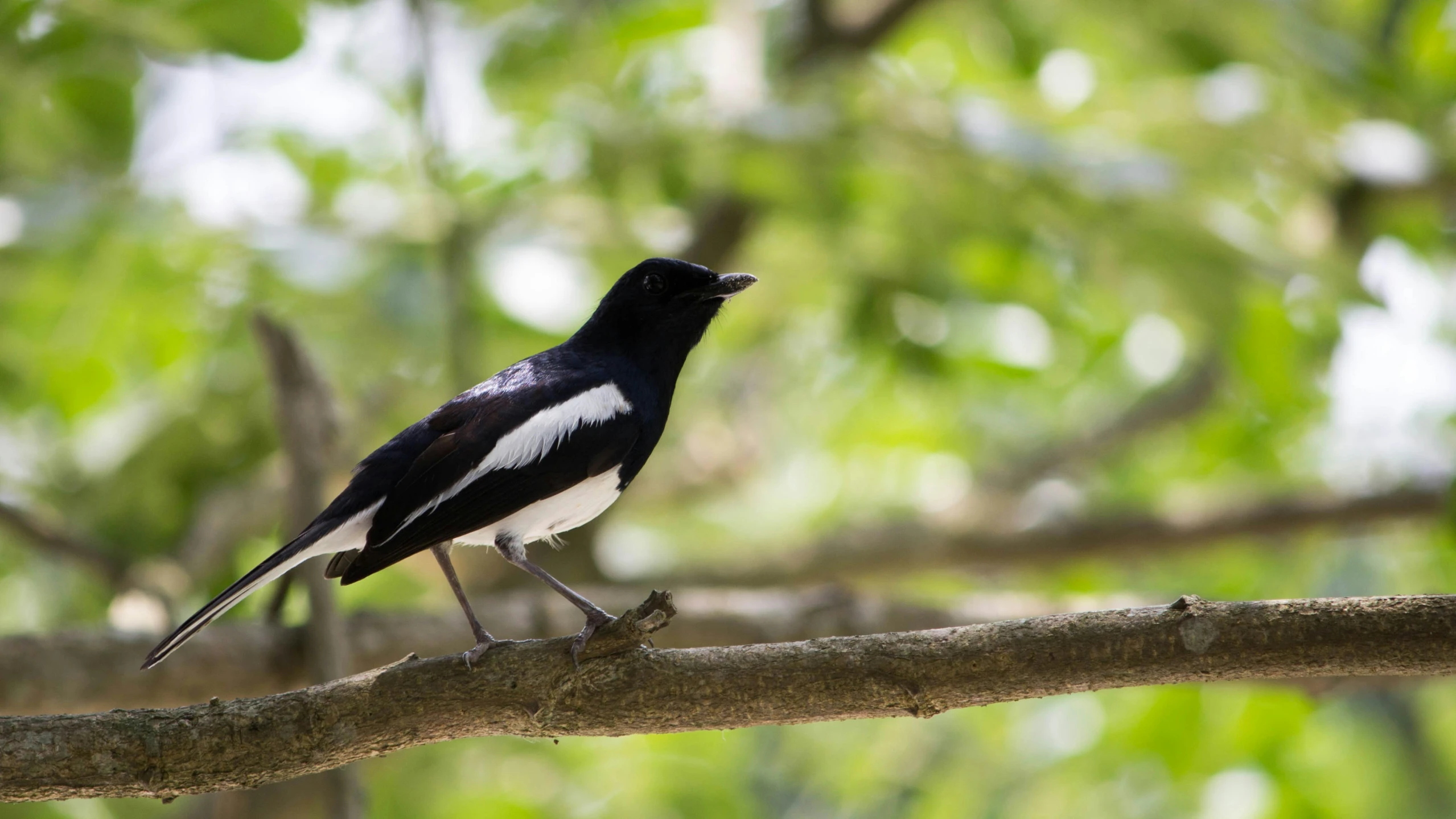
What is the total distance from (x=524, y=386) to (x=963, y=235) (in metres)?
2.32

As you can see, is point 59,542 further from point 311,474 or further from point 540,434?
point 540,434

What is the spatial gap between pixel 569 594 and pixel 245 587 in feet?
2.63

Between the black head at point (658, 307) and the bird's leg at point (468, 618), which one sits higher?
the black head at point (658, 307)

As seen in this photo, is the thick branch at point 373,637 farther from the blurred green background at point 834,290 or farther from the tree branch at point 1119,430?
the tree branch at point 1119,430

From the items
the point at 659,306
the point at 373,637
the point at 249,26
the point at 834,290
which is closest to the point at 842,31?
the point at 834,290

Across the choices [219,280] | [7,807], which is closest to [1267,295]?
[219,280]

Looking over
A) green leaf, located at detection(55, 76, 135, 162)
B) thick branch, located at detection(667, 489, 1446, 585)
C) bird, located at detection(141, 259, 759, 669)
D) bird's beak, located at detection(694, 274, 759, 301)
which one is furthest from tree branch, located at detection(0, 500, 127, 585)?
bird's beak, located at detection(694, 274, 759, 301)

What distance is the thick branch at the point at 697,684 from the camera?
2.49 metres

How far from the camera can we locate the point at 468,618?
10.4ft

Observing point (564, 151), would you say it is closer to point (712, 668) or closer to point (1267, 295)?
point (1267, 295)

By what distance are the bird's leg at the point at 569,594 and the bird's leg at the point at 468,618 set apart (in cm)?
15

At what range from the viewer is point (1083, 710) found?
695 centimetres

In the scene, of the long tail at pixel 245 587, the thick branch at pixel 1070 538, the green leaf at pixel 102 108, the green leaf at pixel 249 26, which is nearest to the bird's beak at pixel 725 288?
the long tail at pixel 245 587

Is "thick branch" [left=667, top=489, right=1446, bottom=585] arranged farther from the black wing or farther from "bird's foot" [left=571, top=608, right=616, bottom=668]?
"bird's foot" [left=571, top=608, right=616, bottom=668]
